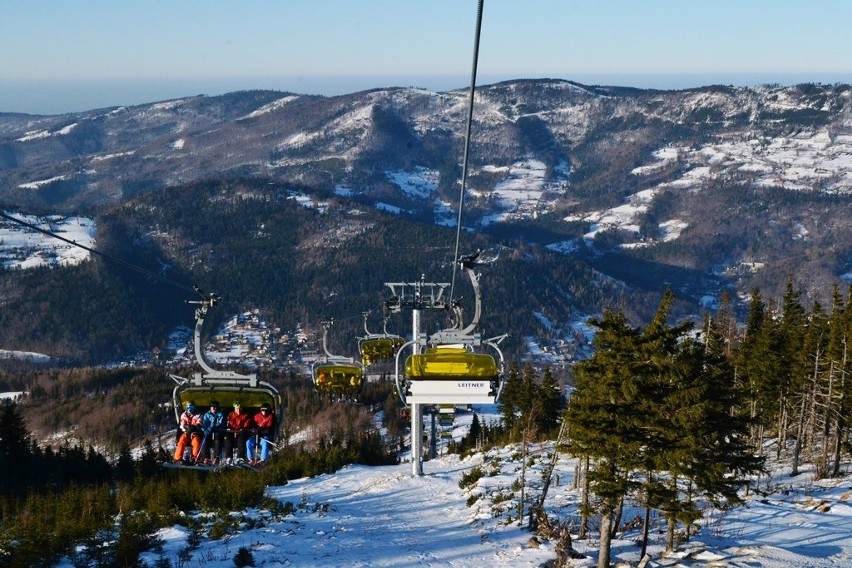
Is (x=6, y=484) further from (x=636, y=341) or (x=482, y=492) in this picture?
(x=636, y=341)

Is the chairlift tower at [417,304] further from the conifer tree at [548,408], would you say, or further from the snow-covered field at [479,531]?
the conifer tree at [548,408]

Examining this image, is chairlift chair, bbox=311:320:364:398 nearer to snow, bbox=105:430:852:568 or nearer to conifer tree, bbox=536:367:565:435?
snow, bbox=105:430:852:568

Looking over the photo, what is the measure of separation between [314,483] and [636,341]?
20524 millimetres

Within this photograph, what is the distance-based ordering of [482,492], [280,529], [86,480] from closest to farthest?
[280,529]
[482,492]
[86,480]

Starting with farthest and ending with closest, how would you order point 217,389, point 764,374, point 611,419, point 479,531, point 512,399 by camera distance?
point 512,399, point 764,374, point 479,531, point 611,419, point 217,389

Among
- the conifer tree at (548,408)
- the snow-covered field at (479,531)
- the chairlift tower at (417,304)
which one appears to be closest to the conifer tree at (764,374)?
the snow-covered field at (479,531)

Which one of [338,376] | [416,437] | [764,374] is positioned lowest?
[416,437]

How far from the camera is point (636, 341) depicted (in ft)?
66.6

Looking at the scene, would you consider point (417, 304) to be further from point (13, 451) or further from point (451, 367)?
point (13, 451)

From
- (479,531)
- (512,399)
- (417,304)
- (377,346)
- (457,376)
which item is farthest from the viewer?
(512,399)

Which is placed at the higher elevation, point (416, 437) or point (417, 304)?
point (417, 304)

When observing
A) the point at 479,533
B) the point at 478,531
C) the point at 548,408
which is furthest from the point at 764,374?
the point at 479,533

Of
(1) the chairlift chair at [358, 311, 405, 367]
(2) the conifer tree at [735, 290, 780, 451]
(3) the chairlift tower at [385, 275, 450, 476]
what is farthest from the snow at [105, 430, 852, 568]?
(1) the chairlift chair at [358, 311, 405, 367]

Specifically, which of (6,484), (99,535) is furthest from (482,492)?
(6,484)
